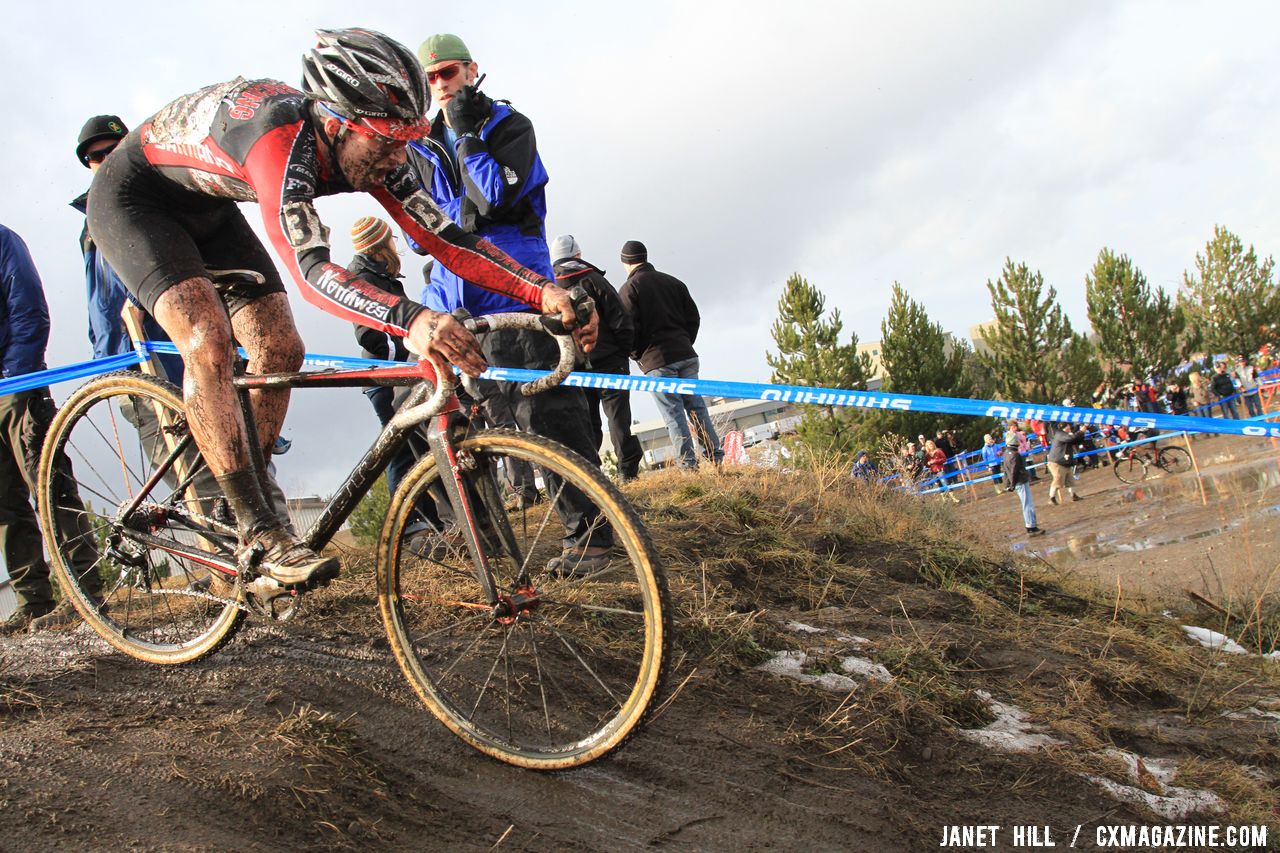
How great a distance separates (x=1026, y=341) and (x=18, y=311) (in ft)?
160

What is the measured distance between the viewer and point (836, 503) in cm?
746

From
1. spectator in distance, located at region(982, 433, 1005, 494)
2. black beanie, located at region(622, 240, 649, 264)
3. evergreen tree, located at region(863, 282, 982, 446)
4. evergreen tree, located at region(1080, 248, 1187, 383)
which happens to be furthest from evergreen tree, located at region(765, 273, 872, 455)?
black beanie, located at region(622, 240, 649, 264)

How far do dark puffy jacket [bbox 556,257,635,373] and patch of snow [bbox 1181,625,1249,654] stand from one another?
15.2 feet

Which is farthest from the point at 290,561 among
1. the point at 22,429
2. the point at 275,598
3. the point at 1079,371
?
the point at 1079,371

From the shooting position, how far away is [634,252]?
9016 millimetres

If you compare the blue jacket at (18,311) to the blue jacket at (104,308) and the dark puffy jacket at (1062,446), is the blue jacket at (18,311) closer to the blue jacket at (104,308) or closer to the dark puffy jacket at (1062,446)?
the blue jacket at (104,308)

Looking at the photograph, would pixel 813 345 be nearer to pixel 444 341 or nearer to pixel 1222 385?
pixel 1222 385

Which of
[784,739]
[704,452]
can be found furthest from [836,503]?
[784,739]

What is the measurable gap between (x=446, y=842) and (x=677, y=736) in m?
1.03

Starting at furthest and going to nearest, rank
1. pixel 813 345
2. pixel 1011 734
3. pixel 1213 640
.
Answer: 1. pixel 813 345
2. pixel 1213 640
3. pixel 1011 734

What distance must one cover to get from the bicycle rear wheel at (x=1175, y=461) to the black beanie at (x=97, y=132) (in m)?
21.1

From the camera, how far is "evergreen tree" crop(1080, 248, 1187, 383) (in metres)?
49.7

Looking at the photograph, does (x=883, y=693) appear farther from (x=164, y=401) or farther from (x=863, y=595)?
(x=164, y=401)

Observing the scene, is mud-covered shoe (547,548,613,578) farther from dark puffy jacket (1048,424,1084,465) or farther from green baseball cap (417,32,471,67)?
dark puffy jacket (1048,424,1084,465)
